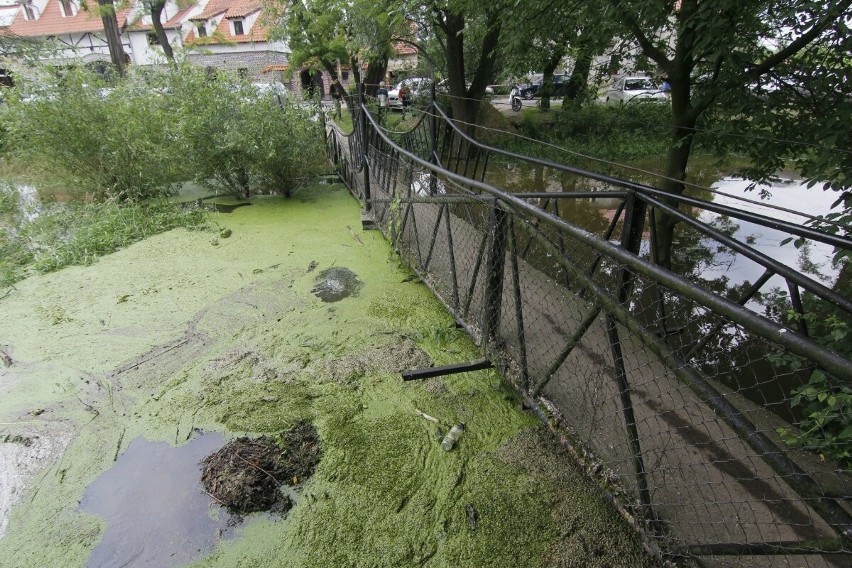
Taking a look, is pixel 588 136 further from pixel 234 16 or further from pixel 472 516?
pixel 234 16

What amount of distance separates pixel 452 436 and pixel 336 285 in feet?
7.18

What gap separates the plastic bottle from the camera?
2227mm

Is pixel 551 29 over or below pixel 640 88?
over

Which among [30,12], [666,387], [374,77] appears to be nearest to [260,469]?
[666,387]

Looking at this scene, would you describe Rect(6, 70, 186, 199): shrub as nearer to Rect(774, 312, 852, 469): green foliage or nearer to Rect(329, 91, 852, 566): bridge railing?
Rect(329, 91, 852, 566): bridge railing

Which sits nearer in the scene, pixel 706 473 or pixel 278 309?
pixel 706 473

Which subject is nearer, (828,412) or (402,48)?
(828,412)

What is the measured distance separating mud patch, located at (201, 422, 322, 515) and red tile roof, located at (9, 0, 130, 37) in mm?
28174

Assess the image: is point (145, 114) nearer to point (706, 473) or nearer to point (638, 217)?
point (638, 217)

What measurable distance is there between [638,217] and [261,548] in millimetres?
2148

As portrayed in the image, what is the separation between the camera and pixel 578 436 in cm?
177

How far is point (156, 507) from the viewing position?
6.67 feet

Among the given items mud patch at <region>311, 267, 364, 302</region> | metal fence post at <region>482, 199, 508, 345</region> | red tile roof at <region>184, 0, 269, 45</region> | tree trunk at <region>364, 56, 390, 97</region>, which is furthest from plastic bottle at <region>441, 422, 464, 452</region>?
red tile roof at <region>184, 0, 269, 45</region>

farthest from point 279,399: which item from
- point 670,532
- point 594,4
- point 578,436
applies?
point 594,4
